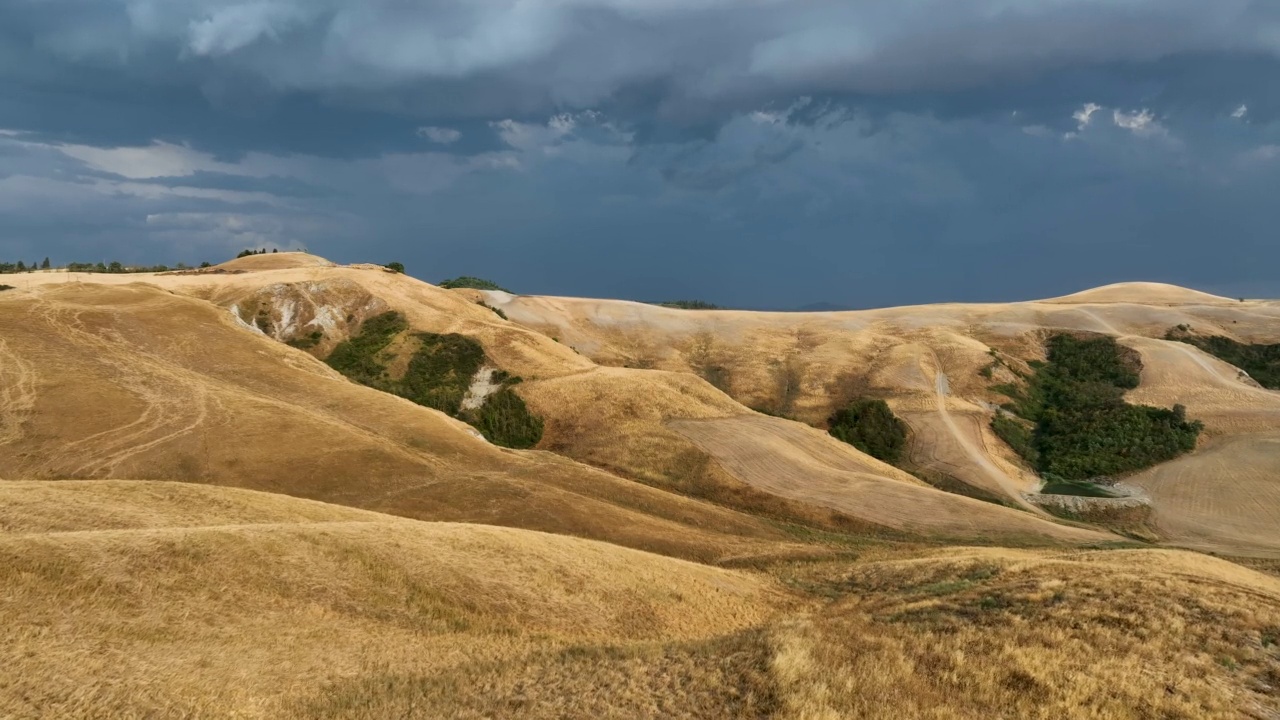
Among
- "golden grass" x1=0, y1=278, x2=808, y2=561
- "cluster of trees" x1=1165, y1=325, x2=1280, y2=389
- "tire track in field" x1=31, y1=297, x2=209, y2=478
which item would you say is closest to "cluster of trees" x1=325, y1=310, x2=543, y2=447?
"golden grass" x1=0, y1=278, x2=808, y2=561

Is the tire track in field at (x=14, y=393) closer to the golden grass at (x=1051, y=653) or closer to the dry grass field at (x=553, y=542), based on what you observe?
the dry grass field at (x=553, y=542)

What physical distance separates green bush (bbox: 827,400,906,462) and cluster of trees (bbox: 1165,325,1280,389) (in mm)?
62473

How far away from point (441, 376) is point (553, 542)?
46827mm

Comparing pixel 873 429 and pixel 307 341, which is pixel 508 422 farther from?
pixel 873 429

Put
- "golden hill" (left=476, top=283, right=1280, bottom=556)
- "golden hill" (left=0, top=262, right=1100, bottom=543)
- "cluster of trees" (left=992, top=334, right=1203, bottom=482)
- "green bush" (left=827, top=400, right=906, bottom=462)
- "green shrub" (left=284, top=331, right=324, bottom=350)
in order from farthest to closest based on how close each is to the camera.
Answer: "green bush" (left=827, top=400, right=906, bottom=462) → "cluster of trees" (left=992, top=334, right=1203, bottom=482) → "green shrub" (left=284, top=331, right=324, bottom=350) → "golden hill" (left=476, top=283, right=1280, bottom=556) → "golden hill" (left=0, top=262, right=1100, bottom=543)

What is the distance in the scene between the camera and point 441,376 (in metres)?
69.1

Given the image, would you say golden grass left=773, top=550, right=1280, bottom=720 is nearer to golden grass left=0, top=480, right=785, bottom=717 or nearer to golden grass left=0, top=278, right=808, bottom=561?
golden grass left=0, top=480, right=785, bottom=717

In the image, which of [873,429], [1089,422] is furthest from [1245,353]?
[873,429]

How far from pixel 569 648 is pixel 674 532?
855 inches

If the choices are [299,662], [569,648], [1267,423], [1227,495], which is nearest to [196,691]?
[299,662]

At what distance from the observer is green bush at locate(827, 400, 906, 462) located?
72.6 meters

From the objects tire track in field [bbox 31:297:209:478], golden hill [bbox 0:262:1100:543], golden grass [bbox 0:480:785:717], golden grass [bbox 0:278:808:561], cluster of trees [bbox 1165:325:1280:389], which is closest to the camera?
golden grass [bbox 0:480:785:717]

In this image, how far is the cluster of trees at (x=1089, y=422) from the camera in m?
71.0

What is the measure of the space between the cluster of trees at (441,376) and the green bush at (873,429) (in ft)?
119
